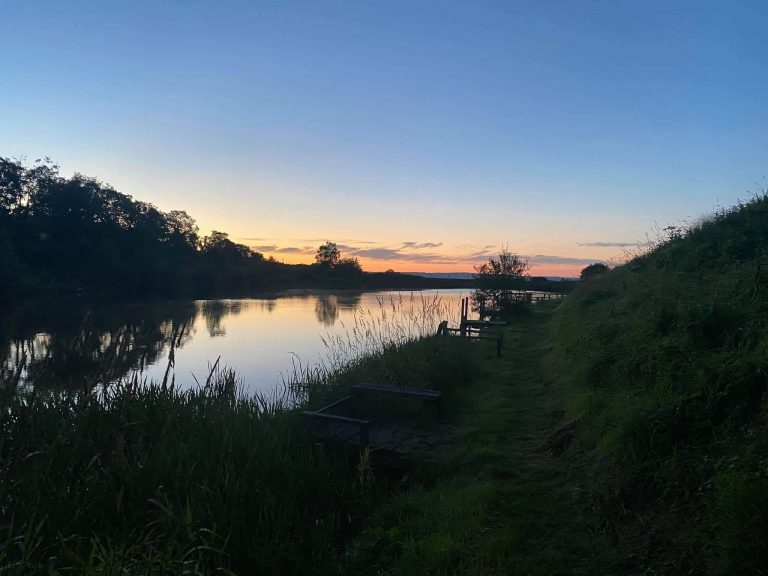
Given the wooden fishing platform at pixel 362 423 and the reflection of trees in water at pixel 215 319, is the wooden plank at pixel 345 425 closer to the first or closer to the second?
the wooden fishing platform at pixel 362 423

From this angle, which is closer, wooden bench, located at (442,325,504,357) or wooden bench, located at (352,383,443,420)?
wooden bench, located at (352,383,443,420)

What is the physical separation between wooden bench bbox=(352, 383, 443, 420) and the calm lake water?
2.54 meters

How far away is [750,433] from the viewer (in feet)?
10.8

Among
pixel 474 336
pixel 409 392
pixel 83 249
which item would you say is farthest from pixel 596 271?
pixel 83 249

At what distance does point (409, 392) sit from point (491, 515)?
298 cm

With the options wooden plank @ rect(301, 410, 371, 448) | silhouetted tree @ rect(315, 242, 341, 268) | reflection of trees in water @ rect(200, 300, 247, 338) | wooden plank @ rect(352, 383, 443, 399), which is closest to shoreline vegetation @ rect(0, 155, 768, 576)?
wooden plank @ rect(301, 410, 371, 448)

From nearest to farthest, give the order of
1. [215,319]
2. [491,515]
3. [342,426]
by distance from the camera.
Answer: [491,515], [342,426], [215,319]

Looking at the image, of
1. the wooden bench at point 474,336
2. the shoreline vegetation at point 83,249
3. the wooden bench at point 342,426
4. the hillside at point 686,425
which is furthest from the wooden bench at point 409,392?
the shoreline vegetation at point 83,249

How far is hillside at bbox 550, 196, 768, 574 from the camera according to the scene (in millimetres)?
2816

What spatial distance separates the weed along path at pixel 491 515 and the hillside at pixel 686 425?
0.25 metres

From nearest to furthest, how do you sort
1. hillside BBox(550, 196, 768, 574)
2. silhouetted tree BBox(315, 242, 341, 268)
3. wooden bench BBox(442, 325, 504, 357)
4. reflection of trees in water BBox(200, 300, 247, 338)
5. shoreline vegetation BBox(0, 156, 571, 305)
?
hillside BBox(550, 196, 768, 574), wooden bench BBox(442, 325, 504, 357), reflection of trees in water BBox(200, 300, 247, 338), shoreline vegetation BBox(0, 156, 571, 305), silhouetted tree BBox(315, 242, 341, 268)

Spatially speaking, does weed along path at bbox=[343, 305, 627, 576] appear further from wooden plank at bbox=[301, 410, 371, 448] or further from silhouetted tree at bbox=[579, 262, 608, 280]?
silhouetted tree at bbox=[579, 262, 608, 280]

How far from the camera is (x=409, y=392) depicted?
686 cm

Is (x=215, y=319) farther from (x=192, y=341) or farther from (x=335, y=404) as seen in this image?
(x=335, y=404)
